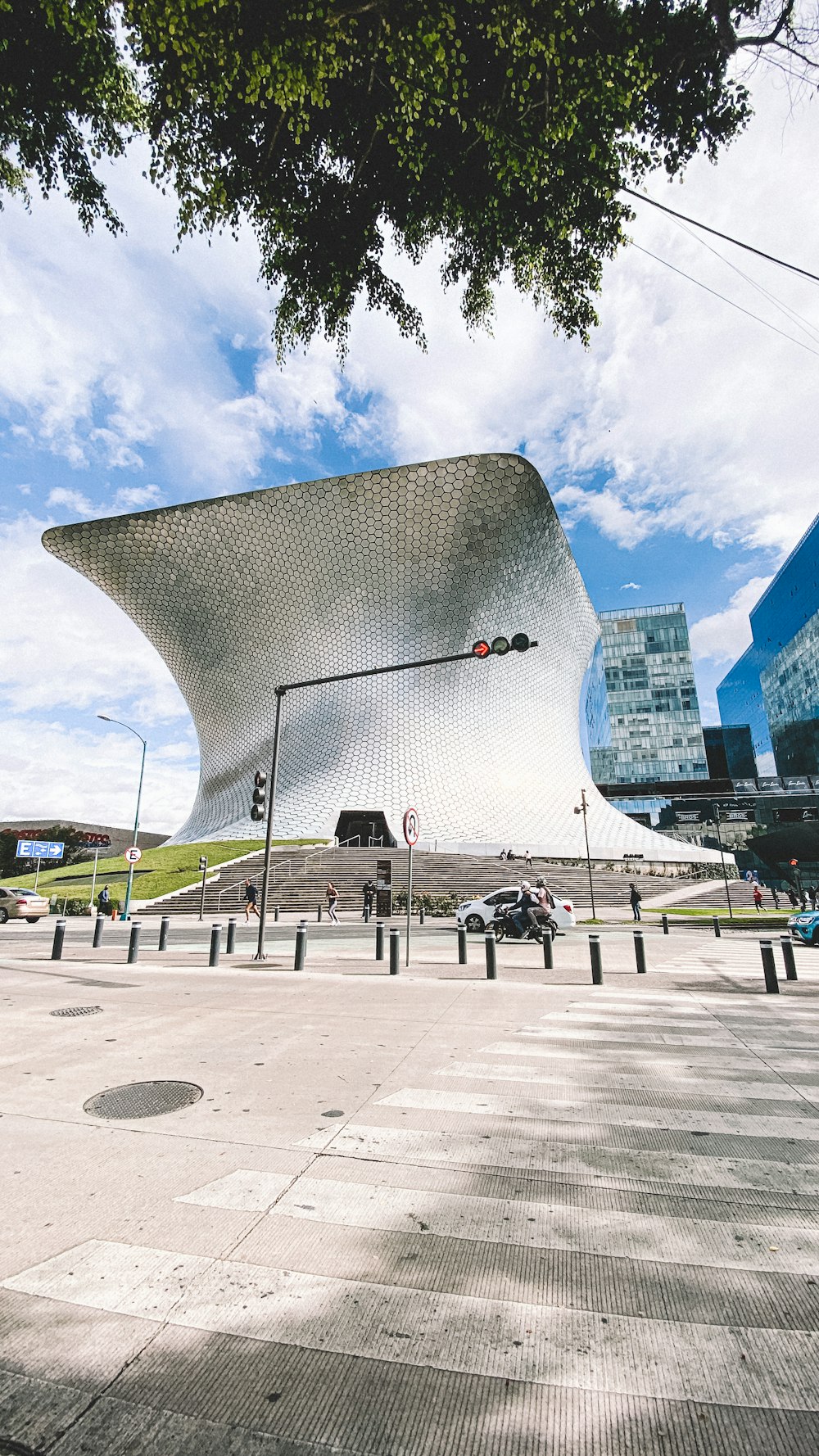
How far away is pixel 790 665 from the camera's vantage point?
84.1 metres

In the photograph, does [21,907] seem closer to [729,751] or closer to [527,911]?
[527,911]

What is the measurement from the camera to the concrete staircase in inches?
1219

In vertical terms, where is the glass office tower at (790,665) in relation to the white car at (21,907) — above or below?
above

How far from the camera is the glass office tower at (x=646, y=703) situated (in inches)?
3696

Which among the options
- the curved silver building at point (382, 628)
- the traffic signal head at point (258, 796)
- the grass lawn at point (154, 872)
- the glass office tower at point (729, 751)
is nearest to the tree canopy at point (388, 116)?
the traffic signal head at point (258, 796)

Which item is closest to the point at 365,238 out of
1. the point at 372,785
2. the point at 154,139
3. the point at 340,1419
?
the point at 154,139

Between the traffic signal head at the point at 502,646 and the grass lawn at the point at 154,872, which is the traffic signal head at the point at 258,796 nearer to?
the traffic signal head at the point at 502,646

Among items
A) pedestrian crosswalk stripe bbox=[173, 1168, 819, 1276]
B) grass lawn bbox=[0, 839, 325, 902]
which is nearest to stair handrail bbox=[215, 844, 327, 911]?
grass lawn bbox=[0, 839, 325, 902]

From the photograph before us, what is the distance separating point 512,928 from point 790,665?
80206mm

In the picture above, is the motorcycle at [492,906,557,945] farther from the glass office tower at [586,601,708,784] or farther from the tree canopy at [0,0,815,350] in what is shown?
the glass office tower at [586,601,708,784]

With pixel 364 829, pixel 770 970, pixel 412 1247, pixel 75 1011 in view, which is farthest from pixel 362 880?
pixel 412 1247

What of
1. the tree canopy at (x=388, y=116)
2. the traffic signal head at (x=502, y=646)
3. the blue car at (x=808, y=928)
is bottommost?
the blue car at (x=808, y=928)

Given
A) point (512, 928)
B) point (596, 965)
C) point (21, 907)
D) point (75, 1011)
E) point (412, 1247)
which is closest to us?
point (412, 1247)

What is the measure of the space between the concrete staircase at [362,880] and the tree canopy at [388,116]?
2436cm
